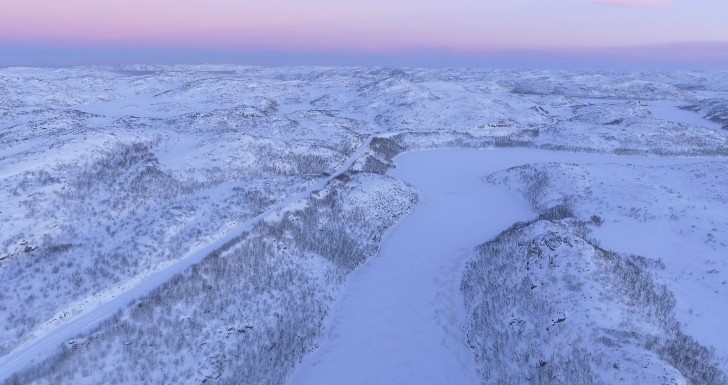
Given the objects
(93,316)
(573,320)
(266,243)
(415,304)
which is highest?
(573,320)

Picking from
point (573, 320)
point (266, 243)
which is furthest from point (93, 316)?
point (573, 320)

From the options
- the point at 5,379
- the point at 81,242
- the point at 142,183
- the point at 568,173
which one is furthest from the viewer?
the point at 568,173

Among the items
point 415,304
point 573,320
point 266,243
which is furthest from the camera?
point 266,243

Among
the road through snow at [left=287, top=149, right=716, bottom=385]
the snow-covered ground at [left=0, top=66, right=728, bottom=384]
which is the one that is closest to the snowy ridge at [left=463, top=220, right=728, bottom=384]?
the snow-covered ground at [left=0, top=66, right=728, bottom=384]

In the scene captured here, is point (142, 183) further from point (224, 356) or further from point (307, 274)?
point (224, 356)

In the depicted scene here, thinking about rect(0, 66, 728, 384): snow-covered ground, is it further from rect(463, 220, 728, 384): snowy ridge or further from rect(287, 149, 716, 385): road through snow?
rect(463, 220, 728, 384): snowy ridge

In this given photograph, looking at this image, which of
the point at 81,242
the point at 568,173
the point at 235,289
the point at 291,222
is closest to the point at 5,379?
the point at 235,289

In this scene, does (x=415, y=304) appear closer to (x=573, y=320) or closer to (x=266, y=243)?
(x=573, y=320)

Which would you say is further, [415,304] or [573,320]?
[415,304]
